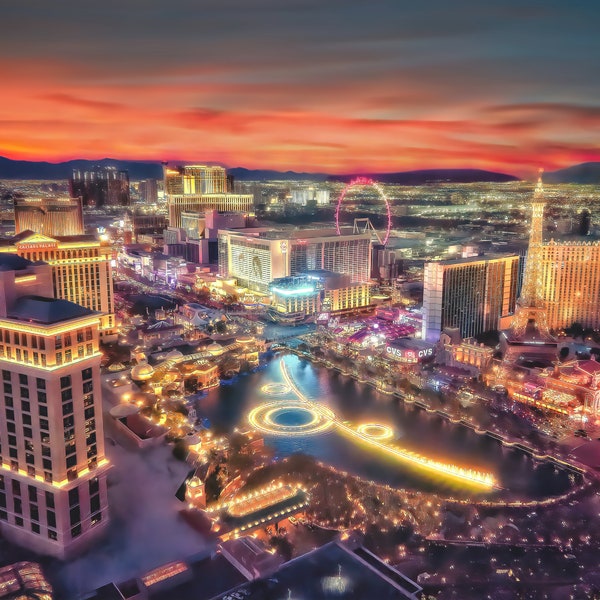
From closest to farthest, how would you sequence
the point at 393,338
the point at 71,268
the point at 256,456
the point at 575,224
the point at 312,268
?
the point at 256,456
the point at 71,268
the point at 393,338
the point at 575,224
the point at 312,268

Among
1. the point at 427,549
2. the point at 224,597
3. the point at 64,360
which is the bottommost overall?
the point at 427,549

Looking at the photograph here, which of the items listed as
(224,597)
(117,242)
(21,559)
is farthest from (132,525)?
(117,242)

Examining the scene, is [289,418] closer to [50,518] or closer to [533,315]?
[50,518]

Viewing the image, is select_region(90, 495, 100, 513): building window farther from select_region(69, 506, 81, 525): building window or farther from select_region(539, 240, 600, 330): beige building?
select_region(539, 240, 600, 330): beige building

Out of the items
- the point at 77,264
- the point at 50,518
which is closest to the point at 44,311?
the point at 50,518

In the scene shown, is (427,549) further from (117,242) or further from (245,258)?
(117,242)

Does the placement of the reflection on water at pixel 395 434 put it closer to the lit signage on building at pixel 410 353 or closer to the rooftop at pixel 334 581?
the lit signage on building at pixel 410 353
